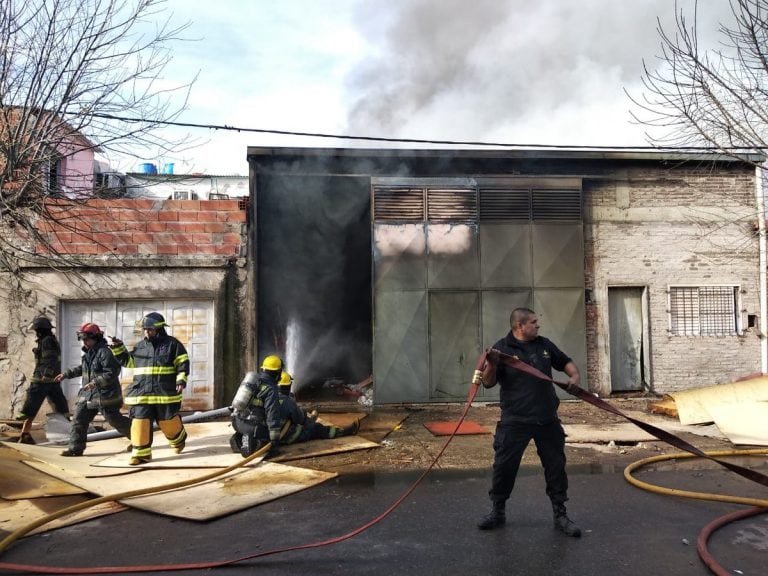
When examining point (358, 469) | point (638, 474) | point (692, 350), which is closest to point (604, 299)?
point (692, 350)

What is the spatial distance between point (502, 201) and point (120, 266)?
726 cm

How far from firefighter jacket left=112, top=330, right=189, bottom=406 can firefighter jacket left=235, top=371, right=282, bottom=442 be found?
0.81 meters

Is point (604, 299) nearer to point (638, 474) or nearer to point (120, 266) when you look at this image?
point (638, 474)

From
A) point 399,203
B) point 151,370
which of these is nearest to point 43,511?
point 151,370

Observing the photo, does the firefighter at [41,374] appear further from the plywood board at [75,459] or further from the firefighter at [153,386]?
the firefighter at [153,386]

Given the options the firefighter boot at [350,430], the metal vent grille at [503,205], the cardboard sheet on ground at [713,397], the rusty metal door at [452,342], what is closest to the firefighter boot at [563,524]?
the firefighter boot at [350,430]

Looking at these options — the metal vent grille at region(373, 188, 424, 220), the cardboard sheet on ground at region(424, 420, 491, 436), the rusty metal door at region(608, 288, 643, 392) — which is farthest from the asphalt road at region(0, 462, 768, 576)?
the metal vent grille at region(373, 188, 424, 220)

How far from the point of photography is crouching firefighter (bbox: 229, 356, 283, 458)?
262 inches

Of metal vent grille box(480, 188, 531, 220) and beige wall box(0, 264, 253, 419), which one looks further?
metal vent grille box(480, 188, 531, 220)

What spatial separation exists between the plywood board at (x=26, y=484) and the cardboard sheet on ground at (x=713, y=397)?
799cm

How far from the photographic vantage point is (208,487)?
563 centimetres

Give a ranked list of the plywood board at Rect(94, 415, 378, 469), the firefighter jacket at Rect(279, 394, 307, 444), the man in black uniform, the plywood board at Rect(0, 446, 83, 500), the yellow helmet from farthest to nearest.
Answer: the firefighter jacket at Rect(279, 394, 307, 444), the yellow helmet, the plywood board at Rect(94, 415, 378, 469), the plywood board at Rect(0, 446, 83, 500), the man in black uniform

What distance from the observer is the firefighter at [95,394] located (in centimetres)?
684

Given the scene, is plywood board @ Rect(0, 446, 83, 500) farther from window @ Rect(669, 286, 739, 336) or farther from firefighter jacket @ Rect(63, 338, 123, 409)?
window @ Rect(669, 286, 739, 336)
